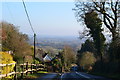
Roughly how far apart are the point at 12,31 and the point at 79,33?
12482 mm

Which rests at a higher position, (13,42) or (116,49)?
(13,42)

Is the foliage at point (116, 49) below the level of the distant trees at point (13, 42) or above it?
below

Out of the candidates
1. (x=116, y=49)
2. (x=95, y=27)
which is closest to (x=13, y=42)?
(x=95, y=27)

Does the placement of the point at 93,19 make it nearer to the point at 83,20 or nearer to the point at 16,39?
the point at 83,20

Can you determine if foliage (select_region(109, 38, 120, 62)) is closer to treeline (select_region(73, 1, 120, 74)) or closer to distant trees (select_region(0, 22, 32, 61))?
treeline (select_region(73, 1, 120, 74))

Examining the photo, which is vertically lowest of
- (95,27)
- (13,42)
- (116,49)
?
(116,49)

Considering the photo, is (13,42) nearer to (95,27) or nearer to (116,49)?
(95,27)

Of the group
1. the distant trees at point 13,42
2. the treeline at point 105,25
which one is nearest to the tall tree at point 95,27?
the treeline at point 105,25

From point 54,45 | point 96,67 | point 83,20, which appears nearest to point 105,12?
point 83,20

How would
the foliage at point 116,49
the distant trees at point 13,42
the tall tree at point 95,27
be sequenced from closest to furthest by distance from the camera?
the foliage at point 116,49, the tall tree at point 95,27, the distant trees at point 13,42

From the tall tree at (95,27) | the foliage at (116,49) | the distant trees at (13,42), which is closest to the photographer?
the foliage at (116,49)

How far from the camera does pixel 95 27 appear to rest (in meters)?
44.4

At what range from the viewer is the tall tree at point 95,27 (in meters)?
39.5

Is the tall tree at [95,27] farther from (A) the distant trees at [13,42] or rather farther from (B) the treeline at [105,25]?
(A) the distant trees at [13,42]
